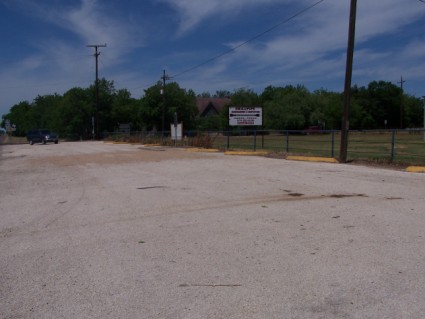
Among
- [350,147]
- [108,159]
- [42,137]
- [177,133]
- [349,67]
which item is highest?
[349,67]

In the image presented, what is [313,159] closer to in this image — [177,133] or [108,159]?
[108,159]

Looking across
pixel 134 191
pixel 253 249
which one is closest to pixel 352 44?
pixel 134 191

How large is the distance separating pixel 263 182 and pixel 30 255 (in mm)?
7539

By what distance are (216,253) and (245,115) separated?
25.9 m

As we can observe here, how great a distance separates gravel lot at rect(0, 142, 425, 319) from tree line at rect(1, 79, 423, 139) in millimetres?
43968

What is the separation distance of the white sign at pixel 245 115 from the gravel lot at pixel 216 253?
2003 centimetres

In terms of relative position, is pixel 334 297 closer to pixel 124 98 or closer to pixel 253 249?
pixel 253 249

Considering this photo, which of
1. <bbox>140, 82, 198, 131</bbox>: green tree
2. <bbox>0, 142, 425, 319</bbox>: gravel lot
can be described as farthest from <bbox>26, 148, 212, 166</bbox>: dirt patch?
<bbox>140, 82, 198, 131</bbox>: green tree

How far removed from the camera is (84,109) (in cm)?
6869

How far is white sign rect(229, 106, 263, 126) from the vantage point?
3116 cm

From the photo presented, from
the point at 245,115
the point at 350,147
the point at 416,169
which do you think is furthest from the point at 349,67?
the point at 245,115

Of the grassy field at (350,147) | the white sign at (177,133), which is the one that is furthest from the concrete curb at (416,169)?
the white sign at (177,133)

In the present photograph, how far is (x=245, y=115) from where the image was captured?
31.4m

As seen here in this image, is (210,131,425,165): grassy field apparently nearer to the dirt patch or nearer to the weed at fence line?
the weed at fence line
